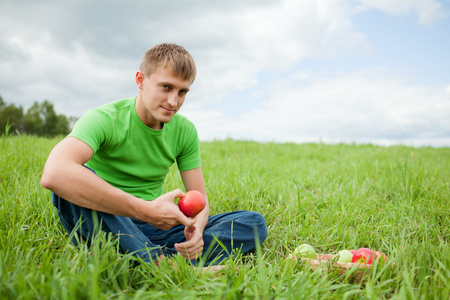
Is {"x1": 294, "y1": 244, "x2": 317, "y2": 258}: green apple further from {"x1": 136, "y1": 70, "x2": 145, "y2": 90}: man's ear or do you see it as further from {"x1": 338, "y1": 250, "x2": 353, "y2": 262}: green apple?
{"x1": 136, "y1": 70, "x2": 145, "y2": 90}: man's ear

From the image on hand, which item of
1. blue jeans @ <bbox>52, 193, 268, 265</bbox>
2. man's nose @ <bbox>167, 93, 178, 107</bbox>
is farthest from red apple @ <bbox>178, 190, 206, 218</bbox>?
man's nose @ <bbox>167, 93, 178, 107</bbox>

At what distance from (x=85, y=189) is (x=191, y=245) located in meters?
0.89

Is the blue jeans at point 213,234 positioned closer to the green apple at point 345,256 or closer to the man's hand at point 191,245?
the man's hand at point 191,245

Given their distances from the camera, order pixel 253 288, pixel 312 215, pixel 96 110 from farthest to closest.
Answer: pixel 312 215
pixel 96 110
pixel 253 288

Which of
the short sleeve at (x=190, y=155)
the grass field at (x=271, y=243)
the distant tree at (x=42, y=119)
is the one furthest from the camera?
the distant tree at (x=42, y=119)

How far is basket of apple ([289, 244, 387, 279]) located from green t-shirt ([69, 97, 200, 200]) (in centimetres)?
122

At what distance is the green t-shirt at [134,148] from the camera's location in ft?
7.55

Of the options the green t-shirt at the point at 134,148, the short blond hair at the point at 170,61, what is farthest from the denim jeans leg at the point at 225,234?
the short blond hair at the point at 170,61

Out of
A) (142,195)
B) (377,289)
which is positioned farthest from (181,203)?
A: (377,289)

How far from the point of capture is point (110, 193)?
189 centimetres

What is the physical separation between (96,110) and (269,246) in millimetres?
1850

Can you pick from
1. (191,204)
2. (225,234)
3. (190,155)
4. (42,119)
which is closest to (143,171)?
(190,155)

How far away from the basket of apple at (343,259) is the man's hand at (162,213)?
2.90 ft

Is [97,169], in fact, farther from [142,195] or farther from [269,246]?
[269,246]
